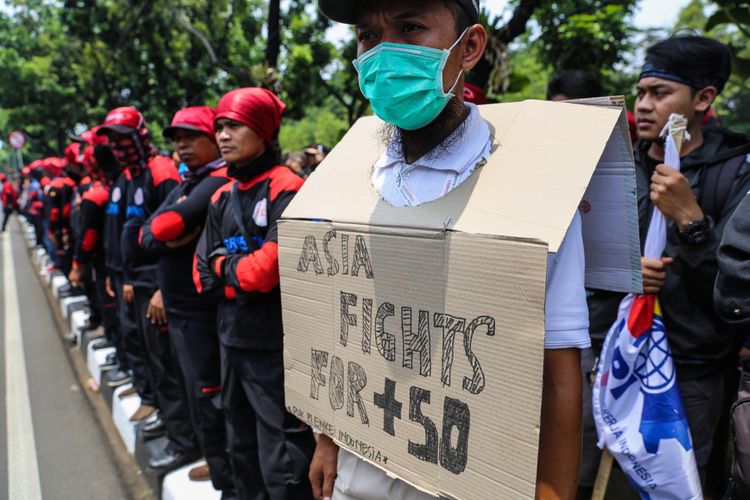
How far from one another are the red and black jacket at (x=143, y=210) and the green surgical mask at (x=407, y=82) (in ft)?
7.88

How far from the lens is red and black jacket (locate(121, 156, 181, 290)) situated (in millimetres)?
3227

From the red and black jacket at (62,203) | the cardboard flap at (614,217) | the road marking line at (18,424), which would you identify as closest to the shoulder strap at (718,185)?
the cardboard flap at (614,217)

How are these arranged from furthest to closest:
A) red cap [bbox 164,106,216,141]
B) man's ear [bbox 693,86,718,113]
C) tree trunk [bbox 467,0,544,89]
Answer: tree trunk [bbox 467,0,544,89] < red cap [bbox 164,106,216,141] < man's ear [bbox 693,86,718,113]

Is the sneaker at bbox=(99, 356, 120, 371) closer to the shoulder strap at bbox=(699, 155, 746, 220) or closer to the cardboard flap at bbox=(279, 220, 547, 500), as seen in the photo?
the cardboard flap at bbox=(279, 220, 547, 500)

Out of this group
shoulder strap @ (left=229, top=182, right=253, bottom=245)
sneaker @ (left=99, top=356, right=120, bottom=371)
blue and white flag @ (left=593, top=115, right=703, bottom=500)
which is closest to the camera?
blue and white flag @ (left=593, top=115, right=703, bottom=500)

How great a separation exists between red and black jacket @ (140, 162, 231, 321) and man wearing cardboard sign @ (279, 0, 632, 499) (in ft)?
4.37

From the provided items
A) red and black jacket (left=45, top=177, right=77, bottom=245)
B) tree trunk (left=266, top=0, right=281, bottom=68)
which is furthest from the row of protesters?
red and black jacket (left=45, top=177, right=77, bottom=245)

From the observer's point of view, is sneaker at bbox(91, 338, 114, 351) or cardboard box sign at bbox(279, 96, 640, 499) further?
sneaker at bbox(91, 338, 114, 351)

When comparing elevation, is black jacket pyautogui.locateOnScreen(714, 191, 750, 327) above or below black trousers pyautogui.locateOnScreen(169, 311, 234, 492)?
above

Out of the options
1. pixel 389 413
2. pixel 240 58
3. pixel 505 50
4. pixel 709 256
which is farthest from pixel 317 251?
pixel 240 58

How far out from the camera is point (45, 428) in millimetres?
4027

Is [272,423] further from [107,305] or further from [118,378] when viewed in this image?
[107,305]

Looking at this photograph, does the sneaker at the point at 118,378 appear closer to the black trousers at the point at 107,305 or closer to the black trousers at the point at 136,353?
the black trousers at the point at 107,305

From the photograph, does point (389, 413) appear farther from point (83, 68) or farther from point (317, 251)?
point (83, 68)
